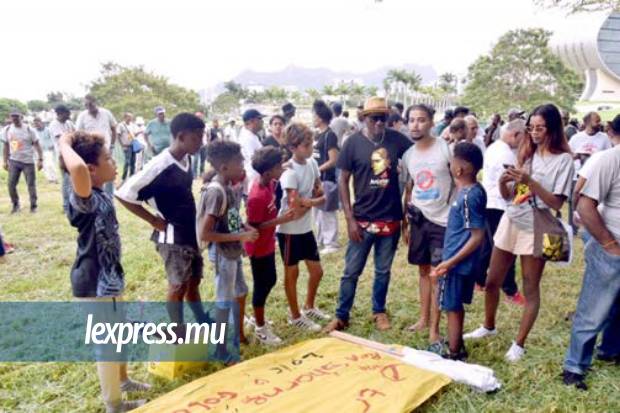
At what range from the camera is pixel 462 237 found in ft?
11.2

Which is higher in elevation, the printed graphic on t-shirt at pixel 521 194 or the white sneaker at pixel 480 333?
the printed graphic on t-shirt at pixel 521 194

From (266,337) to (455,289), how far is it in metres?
1.56

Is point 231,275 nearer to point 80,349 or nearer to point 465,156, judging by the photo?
point 80,349

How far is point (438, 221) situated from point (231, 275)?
1662 mm

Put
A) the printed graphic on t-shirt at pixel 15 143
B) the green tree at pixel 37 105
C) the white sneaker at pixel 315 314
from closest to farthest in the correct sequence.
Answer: the white sneaker at pixel 315 314 < the printed graphic on t-shirt at pixel 15 143 < the green tree at pixel 37 105

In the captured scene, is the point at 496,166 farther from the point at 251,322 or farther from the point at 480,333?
the point at 251,322

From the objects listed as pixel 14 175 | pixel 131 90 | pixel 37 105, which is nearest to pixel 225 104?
pixel 37 105

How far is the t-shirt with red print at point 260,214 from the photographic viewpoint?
3797mm

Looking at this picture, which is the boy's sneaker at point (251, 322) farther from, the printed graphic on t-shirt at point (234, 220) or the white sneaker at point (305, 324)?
the printed graphic on t-shirt at point (234, 220)

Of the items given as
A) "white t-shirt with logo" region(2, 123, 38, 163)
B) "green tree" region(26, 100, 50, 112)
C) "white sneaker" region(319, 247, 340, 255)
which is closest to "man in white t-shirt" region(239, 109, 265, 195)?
"white sneaker" region(319, 247, 340, 255)

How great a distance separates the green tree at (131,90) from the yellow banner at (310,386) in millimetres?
33705

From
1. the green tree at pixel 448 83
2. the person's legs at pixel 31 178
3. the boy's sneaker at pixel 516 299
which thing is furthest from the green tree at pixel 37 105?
the boy's sneaker at pixel 516 299

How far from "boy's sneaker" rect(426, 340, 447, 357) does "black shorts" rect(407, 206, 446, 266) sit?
1.99 feet

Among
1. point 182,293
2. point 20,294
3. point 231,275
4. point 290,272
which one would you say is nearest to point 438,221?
point 290,272
